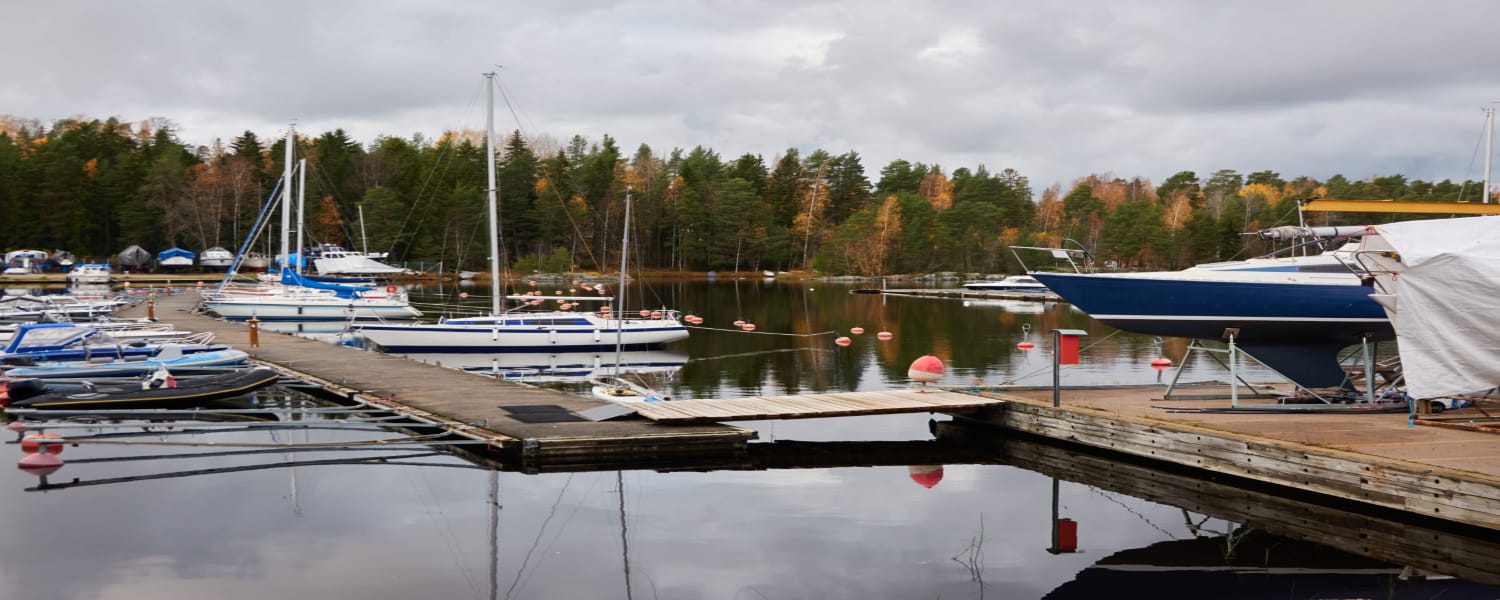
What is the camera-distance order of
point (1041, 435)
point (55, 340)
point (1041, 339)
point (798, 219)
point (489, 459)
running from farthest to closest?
point (798, 219) < point (1041, 339) < point (55, 340) < point (1041, 435) < point (489, 459)

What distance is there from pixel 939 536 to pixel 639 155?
378ft

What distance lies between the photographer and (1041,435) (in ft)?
59.8

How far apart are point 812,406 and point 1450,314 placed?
852 centimetres

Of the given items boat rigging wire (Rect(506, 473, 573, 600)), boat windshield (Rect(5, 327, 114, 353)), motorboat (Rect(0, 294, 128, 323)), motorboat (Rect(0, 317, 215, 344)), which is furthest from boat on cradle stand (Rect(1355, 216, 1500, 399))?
motorboat (Rect(0, 294, 128, 323))

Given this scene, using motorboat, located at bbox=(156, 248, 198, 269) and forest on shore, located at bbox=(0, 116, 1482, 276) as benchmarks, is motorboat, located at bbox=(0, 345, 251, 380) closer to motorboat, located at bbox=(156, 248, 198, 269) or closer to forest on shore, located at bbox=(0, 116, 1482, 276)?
forest on shore, located at bbox=(0, 116, 1482, 276)

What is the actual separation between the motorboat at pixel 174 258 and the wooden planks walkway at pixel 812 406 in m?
82.9

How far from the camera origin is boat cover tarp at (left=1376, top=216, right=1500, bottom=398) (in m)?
13.9

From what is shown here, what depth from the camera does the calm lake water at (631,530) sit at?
1170 centimetres

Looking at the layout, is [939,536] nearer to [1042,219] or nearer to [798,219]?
[798,219]

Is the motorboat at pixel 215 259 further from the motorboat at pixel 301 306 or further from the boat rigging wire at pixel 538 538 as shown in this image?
the boat rigging wire at pixel 538 538

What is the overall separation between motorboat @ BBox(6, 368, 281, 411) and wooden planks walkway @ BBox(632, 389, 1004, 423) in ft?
24.3

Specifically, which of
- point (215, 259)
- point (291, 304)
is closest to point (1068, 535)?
point (291, 304)

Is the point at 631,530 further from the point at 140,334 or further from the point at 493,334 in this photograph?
the point at 493,334

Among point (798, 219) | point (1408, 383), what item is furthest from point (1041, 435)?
point (798, 219)
